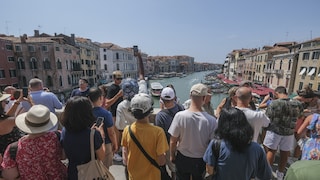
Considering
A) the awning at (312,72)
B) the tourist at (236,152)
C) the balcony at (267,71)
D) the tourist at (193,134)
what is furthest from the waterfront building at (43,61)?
the balcony at (267,71)

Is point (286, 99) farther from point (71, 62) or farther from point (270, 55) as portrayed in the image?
point (270, 55)

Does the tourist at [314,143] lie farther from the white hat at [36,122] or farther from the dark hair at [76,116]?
the white hat at [36,122]

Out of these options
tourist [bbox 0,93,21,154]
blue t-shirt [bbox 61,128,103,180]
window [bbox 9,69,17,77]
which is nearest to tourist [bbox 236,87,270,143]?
blue t-shirt [bbox 61,128,103,180]

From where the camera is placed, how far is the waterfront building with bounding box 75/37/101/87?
121ft

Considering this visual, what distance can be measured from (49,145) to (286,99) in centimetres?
323

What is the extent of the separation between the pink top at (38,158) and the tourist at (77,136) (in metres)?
0.10

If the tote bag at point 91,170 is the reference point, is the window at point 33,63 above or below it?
above

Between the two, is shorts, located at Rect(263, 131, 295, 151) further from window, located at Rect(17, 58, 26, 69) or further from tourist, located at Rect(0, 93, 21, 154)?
window, located at Rect(17, 58, 26, 69)

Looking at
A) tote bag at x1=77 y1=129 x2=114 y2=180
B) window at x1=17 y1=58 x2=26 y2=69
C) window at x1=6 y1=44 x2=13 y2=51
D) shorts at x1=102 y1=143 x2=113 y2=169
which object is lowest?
shorts at x1=102 y1=143 x2=113 y2=169

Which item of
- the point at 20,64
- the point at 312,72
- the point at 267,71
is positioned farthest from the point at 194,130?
the point at 267,71

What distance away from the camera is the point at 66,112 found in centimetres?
181

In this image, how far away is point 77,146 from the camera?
172cm

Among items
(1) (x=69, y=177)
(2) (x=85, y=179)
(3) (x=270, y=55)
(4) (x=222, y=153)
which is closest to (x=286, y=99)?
(4) (x=222, y=153)

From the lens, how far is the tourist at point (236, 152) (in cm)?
165
